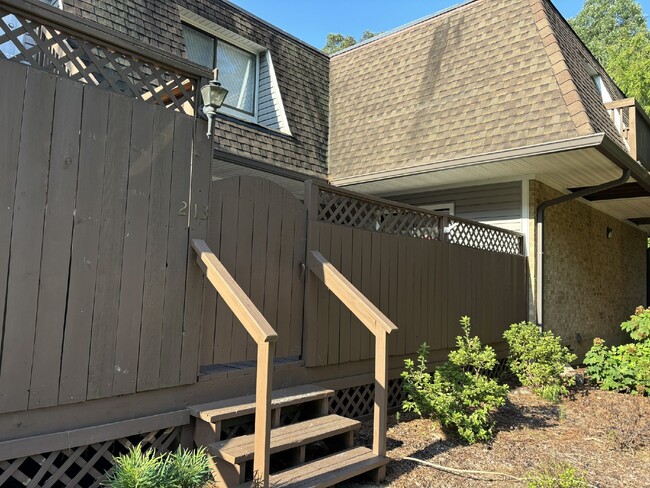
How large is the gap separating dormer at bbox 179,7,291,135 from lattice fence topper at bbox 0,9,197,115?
4337mm

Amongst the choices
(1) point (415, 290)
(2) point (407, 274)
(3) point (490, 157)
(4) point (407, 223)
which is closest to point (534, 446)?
(1) point (415, 290)

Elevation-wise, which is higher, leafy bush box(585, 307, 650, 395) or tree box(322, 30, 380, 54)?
tree box(322, 30, 380, 54)

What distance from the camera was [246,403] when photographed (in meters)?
3.64

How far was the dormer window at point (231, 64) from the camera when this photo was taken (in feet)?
25.9

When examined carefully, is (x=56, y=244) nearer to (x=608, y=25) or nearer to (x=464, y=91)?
(x=464, y=91)

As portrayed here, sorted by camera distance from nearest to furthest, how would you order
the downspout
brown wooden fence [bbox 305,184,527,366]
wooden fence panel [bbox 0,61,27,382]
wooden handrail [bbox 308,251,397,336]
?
1. wooden fence panel [bbox 0,61,27,382]
2. wooden handrail [bbox 308,251,397,336]
3. brown wooden fence [bbox 305,184,527,366]
4. the downspout

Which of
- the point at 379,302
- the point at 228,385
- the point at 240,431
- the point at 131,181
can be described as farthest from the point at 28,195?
the point at 379,302

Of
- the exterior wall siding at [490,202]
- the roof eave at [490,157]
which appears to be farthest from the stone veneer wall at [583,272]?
the roof eave at [490,157]

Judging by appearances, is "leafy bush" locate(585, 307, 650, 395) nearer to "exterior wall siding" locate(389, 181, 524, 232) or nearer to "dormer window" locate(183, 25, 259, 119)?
"exterior wall siding" locate(389, 181, 524, 232)

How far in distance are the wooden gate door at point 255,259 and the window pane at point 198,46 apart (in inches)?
179

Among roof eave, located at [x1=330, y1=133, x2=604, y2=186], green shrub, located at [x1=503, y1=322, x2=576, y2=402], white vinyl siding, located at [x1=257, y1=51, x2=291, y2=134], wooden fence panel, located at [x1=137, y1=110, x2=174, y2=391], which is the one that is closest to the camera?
wooden fence panel, located at [x1=137, y1=110, x2=174, y2=391]

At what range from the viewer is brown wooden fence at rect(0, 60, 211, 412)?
111 inches

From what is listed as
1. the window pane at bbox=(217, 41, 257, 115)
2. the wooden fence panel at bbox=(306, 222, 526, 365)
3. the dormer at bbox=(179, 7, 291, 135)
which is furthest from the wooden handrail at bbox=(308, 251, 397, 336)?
the window pane at bbox=(217, 41, 257, 115)

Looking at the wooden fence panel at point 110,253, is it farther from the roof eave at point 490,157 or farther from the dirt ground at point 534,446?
the roof eave at point 490,157
